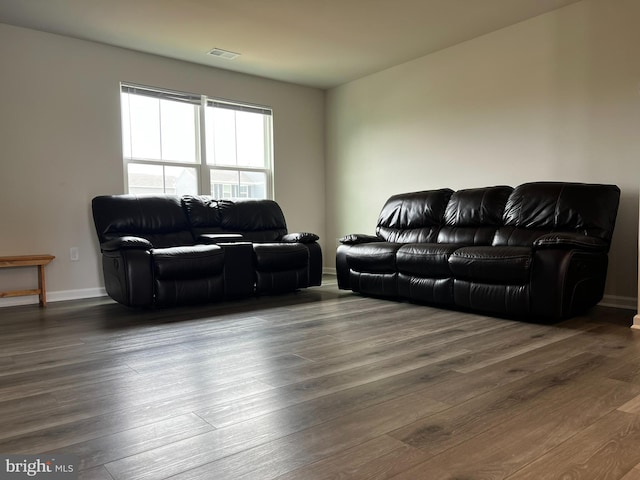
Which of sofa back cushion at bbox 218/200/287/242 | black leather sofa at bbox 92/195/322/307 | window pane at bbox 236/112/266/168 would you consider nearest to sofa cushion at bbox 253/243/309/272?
black leather sofa at bbox 92/195/322/307

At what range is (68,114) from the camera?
4383 millimetres

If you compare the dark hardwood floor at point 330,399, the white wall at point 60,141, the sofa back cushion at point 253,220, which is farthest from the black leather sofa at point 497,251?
the white wall at point 60,141

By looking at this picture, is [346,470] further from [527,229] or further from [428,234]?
[428,234]

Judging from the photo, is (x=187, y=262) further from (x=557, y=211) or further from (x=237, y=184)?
(x=557, y=211)

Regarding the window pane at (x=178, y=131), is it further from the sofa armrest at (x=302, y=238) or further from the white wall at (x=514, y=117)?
the white wall at (x=514, y=117)

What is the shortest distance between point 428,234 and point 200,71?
10.3 feet

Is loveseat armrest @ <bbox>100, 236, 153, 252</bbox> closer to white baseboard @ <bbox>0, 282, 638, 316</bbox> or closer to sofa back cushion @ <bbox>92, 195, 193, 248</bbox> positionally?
sofa back cushion @ <bbox>92, 195, 193, 248</bbox>

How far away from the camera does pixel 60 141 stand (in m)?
4.35

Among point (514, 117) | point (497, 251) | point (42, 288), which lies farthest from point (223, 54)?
point (497, 251)

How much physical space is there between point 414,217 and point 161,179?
2.75 metres

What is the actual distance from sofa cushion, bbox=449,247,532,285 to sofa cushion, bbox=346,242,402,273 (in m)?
0.62

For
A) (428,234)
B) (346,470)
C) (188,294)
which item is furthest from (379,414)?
(428,234)

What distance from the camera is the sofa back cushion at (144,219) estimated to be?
416 cm

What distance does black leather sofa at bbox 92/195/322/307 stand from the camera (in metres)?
3.63
